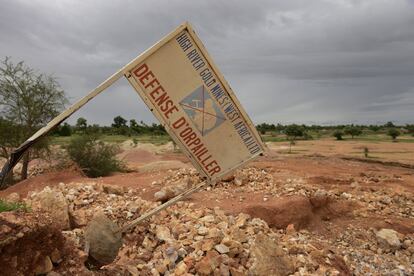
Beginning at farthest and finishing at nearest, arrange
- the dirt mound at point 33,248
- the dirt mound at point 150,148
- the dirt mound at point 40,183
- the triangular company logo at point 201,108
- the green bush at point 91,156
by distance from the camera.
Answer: the dirt mound at point 150,148, the green bush at point 91,156, the dirt mound at point 40,183, the triangular company logo at point 201,108, the dirt mound at point 33,248

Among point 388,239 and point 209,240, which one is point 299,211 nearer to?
point 388,239

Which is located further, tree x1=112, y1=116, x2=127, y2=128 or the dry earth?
tree x1=112, y1=116, x2=127, y2=128

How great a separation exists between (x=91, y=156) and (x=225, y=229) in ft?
27.3

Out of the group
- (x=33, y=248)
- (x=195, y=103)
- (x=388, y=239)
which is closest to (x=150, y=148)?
(x=388, y=239)

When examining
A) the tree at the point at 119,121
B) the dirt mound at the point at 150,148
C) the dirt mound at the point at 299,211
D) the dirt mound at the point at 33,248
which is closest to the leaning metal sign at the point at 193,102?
the dirt mound at the point at 33,248

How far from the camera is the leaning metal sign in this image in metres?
4.23

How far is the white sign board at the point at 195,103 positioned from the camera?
4.24m

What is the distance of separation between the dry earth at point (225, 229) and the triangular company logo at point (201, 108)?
4.85 ft

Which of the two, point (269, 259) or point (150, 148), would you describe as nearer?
point (269, 259)

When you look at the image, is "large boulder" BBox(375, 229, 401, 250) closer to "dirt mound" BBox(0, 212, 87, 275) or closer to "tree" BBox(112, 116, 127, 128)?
"dirt mound" BBox(0, 212, 87, 275)

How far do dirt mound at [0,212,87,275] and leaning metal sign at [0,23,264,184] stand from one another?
120cm

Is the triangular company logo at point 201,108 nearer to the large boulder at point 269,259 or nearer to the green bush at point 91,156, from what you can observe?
the large boulder at point 269,259

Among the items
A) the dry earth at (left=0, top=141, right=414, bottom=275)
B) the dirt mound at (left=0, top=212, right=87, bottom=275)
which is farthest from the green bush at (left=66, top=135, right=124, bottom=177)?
the dirt mound at (left=0, top=212, right=87, bottom=275)

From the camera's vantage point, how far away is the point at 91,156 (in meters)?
12.6
